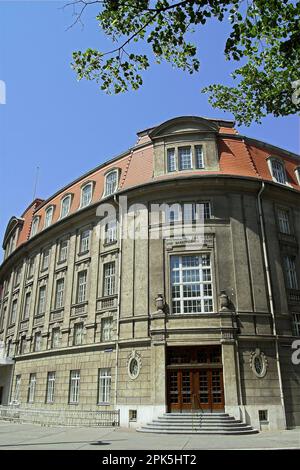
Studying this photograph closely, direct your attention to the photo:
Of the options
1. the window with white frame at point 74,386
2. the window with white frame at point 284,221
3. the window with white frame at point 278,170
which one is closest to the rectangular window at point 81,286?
the window with white frame at point 74,386

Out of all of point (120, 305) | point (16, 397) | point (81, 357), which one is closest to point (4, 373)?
point (16, 397)

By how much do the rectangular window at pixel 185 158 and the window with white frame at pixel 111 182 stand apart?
16.4 feet

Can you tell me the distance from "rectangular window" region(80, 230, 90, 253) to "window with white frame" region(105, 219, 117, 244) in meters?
2.05

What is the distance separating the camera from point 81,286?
2611 cm

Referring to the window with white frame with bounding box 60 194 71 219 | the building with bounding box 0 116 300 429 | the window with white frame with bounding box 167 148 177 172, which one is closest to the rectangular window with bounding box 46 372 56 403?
the building with bounding box 0 116 300 429

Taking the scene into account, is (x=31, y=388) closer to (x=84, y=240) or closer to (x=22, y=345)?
(x=22, y=345)

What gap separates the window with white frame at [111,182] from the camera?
86.5 feet

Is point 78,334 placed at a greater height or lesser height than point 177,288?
lesser

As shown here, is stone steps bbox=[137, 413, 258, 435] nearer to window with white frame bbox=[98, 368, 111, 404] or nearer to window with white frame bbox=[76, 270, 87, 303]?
window with white frame bbox=[98, 368, 111, 404]

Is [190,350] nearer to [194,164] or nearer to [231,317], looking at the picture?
[231,317]

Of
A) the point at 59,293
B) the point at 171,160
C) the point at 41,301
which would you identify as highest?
the point at 171,160

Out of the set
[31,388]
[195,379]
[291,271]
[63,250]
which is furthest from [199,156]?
[31,388]

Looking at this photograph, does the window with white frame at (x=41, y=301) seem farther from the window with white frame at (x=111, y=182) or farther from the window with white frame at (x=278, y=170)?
the window with white frame at (x=278, y=170)

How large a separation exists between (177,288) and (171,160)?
344 inches
